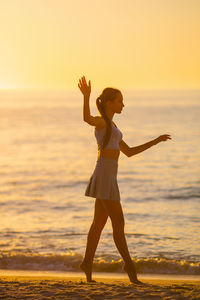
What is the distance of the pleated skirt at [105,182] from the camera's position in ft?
22.1

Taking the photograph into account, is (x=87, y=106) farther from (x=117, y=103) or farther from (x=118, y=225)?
(x=118, y=225)

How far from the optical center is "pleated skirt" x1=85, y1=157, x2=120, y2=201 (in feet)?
22.1

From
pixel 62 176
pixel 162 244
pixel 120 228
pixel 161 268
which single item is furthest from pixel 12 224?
pixel 62 176

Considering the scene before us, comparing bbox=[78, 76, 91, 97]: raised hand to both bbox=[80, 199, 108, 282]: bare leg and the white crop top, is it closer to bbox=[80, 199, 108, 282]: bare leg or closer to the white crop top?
the white crop top

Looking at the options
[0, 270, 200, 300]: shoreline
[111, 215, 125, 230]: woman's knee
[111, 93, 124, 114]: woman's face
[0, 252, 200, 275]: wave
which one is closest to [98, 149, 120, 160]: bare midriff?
[111, 93, 124, 114]: woman's face

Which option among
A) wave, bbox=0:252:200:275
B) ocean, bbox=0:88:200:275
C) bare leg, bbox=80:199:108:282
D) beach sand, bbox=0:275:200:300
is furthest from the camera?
ocean, bbox=0:88:200:275

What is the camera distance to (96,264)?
1016cm

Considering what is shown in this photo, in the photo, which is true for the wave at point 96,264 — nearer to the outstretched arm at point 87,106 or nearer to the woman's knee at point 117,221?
the woman's knee at point 117,221

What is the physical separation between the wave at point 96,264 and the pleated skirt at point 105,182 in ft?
11.1

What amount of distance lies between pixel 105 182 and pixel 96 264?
12.2ft

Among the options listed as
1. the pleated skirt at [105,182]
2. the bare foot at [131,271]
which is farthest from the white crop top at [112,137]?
the bare foot at [131,271]

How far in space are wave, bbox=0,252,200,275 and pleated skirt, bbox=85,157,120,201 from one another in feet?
11.1

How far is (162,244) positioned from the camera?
39.3ft

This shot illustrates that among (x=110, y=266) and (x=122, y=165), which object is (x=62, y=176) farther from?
(x=110, y=266)
